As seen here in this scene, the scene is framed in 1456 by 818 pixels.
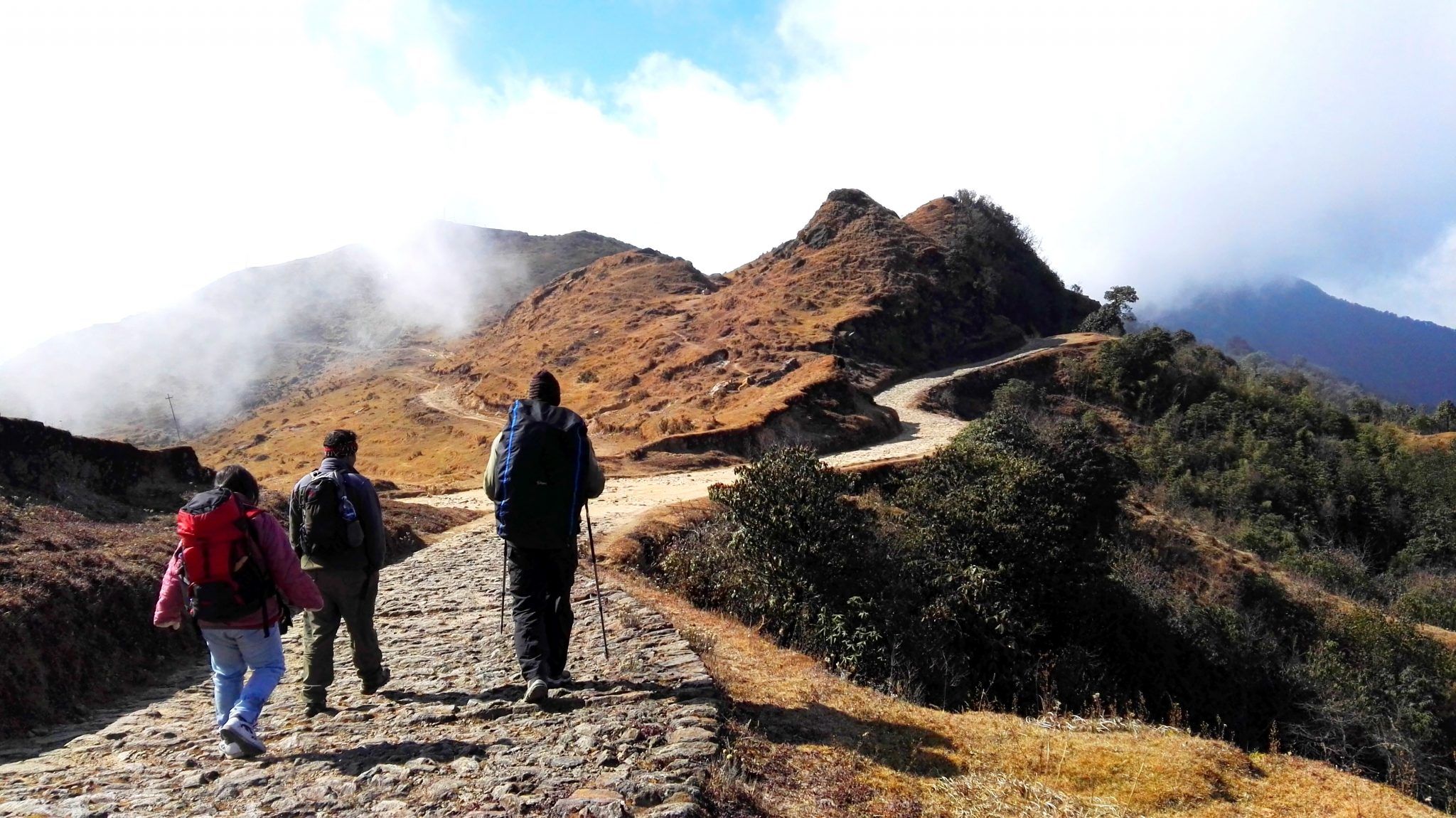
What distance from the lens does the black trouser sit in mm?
5348

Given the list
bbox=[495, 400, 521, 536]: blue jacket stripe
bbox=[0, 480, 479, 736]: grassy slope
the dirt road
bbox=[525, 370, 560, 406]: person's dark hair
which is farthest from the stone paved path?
the dirt road

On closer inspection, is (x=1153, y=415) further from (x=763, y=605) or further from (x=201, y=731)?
(x=201, y=731)

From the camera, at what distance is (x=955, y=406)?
3872 centimetres

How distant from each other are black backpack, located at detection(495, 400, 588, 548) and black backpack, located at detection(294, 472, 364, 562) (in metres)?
1.17

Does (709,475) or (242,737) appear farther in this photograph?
(709,475)

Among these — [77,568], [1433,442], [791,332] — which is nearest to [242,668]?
[77,568]

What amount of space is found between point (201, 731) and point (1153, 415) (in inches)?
1668

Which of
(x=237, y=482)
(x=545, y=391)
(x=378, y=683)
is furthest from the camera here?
(x=378, y=683)

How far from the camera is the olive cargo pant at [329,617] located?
575 cm

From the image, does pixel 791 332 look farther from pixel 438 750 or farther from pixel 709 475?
pixel 438 750

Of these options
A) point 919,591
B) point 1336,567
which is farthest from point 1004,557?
point 1336,567

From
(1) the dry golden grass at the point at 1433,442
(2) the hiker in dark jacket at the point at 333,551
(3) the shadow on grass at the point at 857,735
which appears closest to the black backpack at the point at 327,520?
(2) the hiker in dark jacket at the point at 333,551

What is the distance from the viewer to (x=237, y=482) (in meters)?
5.04

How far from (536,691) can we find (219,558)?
1992mm
